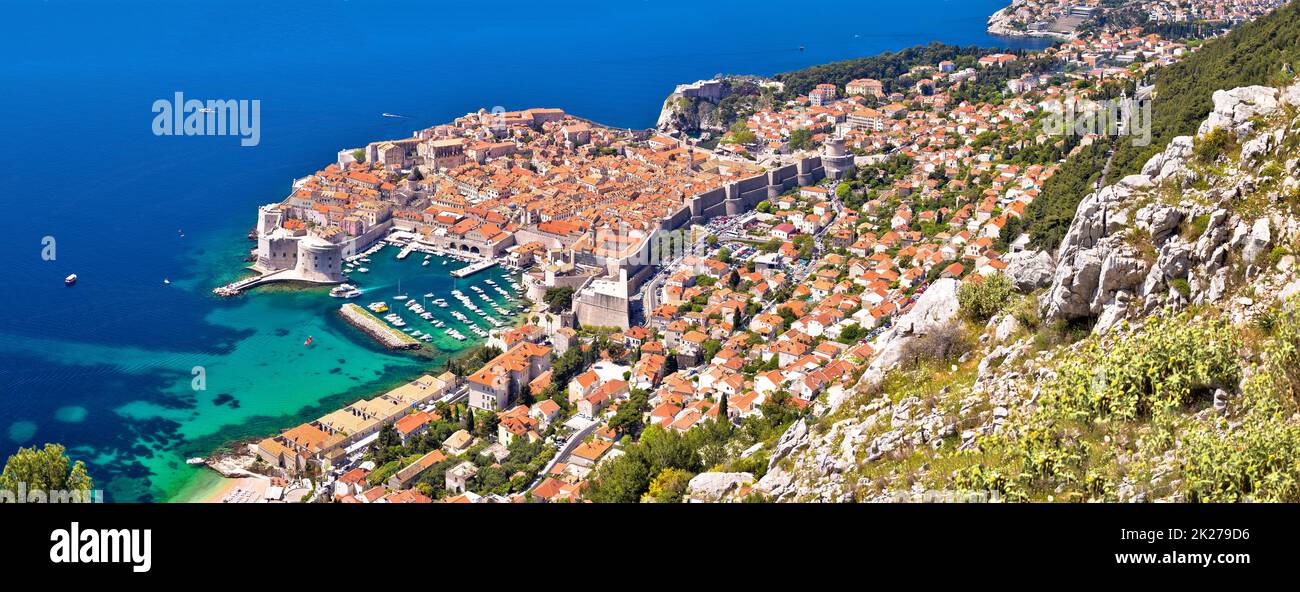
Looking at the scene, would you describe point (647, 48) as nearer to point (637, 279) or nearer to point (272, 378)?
point (637, 279)

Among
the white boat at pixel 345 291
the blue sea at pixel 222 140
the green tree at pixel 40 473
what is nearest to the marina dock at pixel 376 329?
the blue sea at pixel 222 140

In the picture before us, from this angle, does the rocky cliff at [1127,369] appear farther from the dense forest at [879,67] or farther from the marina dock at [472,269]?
the dense forest at [879,67]

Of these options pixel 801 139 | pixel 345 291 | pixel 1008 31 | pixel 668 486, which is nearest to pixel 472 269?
pixel 345 291

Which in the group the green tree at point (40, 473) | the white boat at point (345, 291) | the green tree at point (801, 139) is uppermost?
the green tree at point (801, 139)

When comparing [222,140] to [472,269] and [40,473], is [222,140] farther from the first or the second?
[40,473]

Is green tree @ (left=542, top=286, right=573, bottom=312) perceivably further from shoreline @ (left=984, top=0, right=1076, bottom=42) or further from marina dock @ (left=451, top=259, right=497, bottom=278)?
shoreline @ (left=984, top=0, right=1076, bottom=42)
